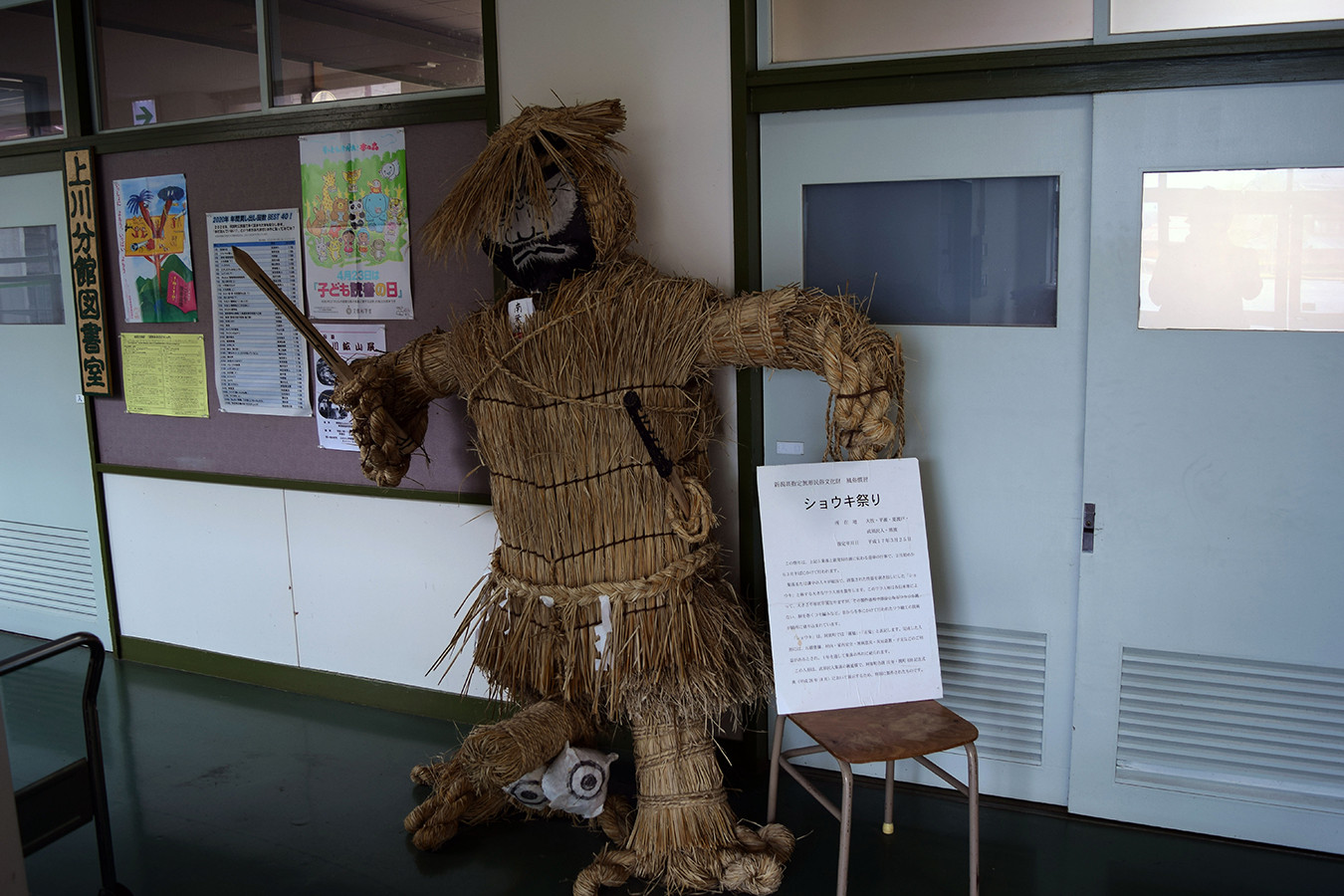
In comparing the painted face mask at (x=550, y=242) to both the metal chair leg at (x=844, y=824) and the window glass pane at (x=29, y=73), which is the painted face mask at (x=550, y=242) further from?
the window glass pane at (x=29, y=73)

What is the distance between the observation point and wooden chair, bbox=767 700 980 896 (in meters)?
2.10

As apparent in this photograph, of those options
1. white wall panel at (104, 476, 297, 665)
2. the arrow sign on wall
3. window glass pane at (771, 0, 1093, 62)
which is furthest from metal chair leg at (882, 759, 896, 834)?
the arrow sign on wall

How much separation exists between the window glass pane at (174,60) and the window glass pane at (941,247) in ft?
7.28

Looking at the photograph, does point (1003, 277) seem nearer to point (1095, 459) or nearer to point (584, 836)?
point (1095, 459)

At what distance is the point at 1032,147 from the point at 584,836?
2233mm

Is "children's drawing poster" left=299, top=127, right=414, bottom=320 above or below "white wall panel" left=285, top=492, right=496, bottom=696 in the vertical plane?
above

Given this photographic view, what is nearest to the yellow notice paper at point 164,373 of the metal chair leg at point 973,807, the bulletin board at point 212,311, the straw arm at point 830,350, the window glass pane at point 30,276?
the bulletin board at point 212,311

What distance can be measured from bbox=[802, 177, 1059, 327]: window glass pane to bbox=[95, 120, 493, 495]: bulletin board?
1133mm

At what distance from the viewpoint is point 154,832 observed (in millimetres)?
2770

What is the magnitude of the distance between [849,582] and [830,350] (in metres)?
0.57

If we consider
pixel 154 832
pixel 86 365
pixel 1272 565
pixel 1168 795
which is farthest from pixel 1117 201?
pixel 86 365

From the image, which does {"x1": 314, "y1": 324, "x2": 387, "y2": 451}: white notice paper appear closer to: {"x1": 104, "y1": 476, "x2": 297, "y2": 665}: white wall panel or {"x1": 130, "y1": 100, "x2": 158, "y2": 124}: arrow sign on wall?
{"x1": 104, "y1": 476, "x2": 297, "y2": 665}: white wall panel

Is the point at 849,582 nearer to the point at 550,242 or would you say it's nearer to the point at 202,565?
the point at 550,242

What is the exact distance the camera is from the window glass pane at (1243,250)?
92.9 inches
